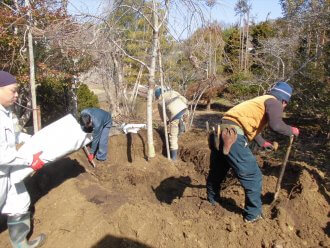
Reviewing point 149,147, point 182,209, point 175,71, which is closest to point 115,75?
point 175,71

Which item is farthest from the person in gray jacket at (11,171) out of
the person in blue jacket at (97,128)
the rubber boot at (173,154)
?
the rubber boot at (173,154)

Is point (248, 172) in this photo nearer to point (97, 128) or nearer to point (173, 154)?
point (173, 154)

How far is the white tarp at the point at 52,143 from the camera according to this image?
10.1ft

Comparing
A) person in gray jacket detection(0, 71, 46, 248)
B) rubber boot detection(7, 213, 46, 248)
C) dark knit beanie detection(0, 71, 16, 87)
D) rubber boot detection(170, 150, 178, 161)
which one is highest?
dark knit beanie detection(0, 71, 16, 87)

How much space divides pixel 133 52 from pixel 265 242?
7.12m

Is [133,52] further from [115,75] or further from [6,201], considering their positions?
[6,201]

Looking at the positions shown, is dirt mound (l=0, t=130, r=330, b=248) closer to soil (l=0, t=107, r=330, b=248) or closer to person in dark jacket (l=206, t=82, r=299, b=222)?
soil (l=0, t=107, r=330, b=248)

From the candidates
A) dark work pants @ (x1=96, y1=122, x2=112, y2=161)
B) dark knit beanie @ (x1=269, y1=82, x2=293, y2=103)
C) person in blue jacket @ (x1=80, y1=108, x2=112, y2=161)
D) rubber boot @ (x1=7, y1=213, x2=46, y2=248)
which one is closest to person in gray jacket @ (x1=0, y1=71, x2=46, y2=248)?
rubber boot @ (x1=7, y1=213, x2=46, y2=248)

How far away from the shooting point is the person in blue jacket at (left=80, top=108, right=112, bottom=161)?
562 cm

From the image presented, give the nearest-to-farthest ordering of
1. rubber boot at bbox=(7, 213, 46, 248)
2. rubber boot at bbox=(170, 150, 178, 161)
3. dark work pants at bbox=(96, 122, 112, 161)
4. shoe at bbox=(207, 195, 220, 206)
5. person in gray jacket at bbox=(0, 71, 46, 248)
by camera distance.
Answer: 1. person in gray jacket at bbox=(0, 71, 46, 248)
2. rubber boot at bbox=(7, 213, 46, 248)
3. shoe at bbox=(207, 195, 220, 206)
4. dark work pants at bbox=(96, 122, 112, 161)
5. rubber boot at bbox=(170, 150, 178, 161)

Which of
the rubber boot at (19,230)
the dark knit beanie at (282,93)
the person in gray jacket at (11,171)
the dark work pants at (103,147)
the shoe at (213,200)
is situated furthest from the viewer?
the dark work pants at (103,147)

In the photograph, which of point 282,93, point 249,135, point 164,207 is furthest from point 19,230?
point 282,93

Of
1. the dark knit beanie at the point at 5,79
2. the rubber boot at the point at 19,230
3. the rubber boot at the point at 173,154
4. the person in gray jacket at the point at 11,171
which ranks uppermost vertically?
the dark knit beanie at the point at 5,79

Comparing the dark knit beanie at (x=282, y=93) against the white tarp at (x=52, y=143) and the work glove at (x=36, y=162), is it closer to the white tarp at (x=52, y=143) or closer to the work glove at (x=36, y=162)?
the white tarp at (x=52, y=143)
